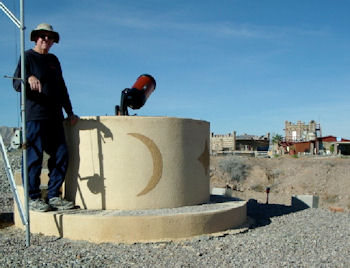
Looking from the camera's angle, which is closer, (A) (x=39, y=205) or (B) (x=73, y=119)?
A: (A) (x=39, y=205)

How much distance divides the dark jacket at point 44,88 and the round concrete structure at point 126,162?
548mm

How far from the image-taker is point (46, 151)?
600cm

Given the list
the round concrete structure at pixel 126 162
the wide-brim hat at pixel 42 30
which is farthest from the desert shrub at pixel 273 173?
the wide-brim hat at pixel 42 30

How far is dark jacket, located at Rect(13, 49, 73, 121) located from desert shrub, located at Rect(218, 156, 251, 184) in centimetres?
2217

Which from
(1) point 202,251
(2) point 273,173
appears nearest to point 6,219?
(1) point 202,251

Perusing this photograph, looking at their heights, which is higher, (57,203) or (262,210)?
(57,203)

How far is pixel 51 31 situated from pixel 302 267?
5.00 metres

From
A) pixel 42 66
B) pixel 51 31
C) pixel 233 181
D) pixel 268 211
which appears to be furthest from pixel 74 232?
pixel 233 181

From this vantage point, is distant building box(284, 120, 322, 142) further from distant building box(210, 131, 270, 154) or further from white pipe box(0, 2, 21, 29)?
white pipe box(0, 2, 21, 29)

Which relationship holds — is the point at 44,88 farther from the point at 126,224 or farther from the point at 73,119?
the point at 126,224

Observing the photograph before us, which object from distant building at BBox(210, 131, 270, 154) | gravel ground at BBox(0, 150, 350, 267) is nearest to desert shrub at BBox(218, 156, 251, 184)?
→ gravel ground at BBox(0, 150, 350, 267)

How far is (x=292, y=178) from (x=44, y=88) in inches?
918

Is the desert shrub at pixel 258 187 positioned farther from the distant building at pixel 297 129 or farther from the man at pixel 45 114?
the distant building at pixel 297 129

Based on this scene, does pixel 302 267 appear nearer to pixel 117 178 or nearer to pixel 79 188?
pixel 117 178
